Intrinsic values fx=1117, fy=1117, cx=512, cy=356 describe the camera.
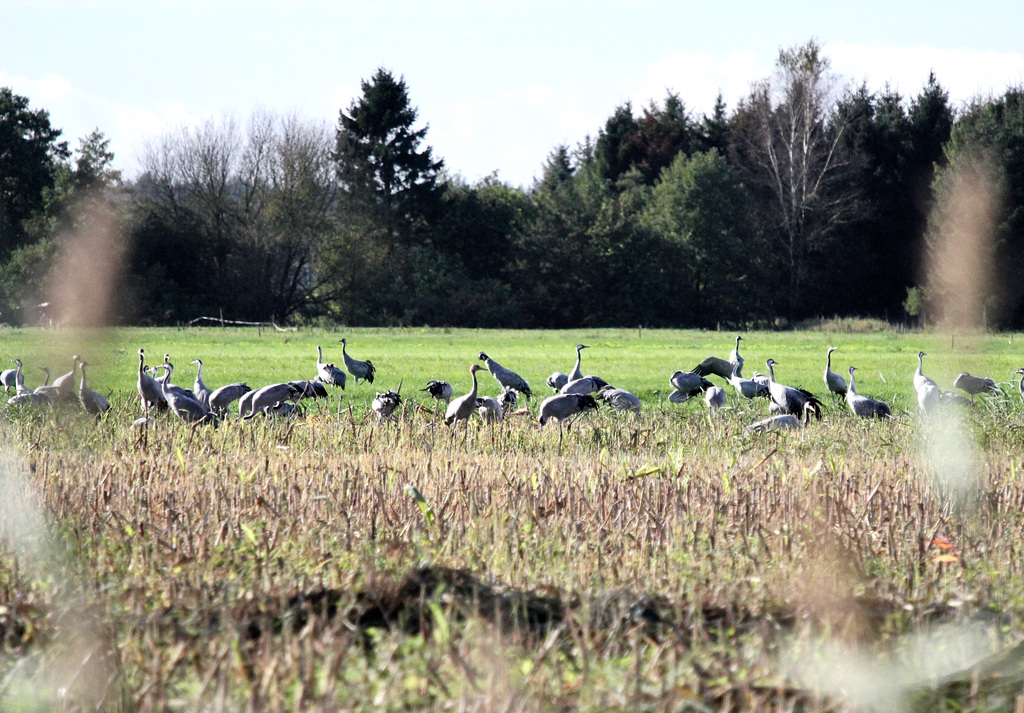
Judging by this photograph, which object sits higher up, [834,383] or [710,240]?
[710,240]

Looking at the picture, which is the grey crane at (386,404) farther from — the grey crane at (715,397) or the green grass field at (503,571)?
the grey crane at (715,397)

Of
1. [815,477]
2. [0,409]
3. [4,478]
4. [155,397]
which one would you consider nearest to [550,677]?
[815,477]

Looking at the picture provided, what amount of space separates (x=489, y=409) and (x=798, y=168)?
1691 inches

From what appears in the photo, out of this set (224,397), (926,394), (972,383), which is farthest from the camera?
(972,383)

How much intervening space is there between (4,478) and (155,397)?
204 inches

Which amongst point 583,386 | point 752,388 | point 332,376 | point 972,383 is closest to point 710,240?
point 972,383

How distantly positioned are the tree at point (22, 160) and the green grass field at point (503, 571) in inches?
1516

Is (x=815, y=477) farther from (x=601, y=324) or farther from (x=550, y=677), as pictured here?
(x=601, y=324)

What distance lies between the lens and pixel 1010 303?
147ft

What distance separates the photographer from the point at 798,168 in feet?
172

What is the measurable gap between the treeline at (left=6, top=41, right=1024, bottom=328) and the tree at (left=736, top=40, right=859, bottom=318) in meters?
0.12

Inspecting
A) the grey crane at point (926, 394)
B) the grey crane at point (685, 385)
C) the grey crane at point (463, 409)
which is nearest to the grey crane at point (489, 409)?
the grey crane at point (463, 409)

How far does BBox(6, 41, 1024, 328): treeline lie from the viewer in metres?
46.4

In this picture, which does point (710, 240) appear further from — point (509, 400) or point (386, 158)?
point (509, 400)
